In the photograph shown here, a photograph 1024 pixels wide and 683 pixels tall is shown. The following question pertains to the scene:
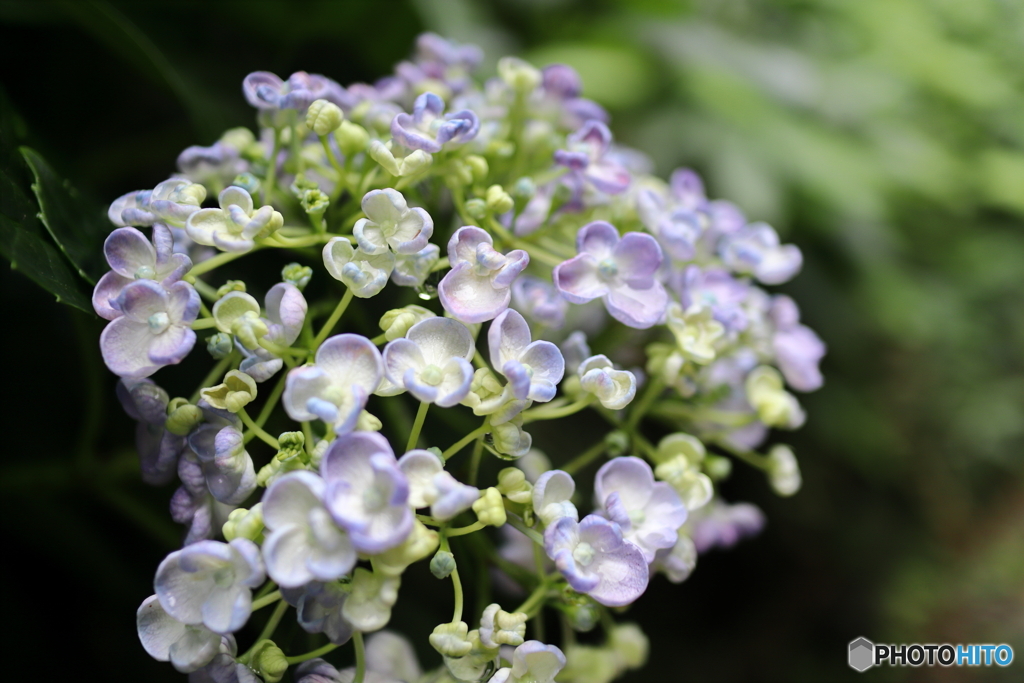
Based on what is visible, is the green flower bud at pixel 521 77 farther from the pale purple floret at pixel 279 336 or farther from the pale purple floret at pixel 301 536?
the pale purple floret at pixel 301 536

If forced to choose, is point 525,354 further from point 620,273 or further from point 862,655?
point 862,655

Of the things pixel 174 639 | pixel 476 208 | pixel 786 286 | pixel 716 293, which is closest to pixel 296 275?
pixel 476 208

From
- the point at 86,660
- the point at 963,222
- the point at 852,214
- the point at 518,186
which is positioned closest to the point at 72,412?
the point at 86,660

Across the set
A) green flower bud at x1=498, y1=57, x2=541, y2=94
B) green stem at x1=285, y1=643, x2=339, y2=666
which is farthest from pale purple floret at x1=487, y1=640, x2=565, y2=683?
green flower bud at x1=498, y1=57, x2=541, y2=94

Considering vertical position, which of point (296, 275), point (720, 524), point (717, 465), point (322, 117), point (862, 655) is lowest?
point (862, 655)

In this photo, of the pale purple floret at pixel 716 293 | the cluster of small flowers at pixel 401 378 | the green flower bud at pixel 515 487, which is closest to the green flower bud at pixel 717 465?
the cluster of small flowers at pixel 401 378

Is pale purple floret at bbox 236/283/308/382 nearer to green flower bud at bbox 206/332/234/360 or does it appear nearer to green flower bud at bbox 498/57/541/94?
green flower bud at bbox 206/332/234/360
